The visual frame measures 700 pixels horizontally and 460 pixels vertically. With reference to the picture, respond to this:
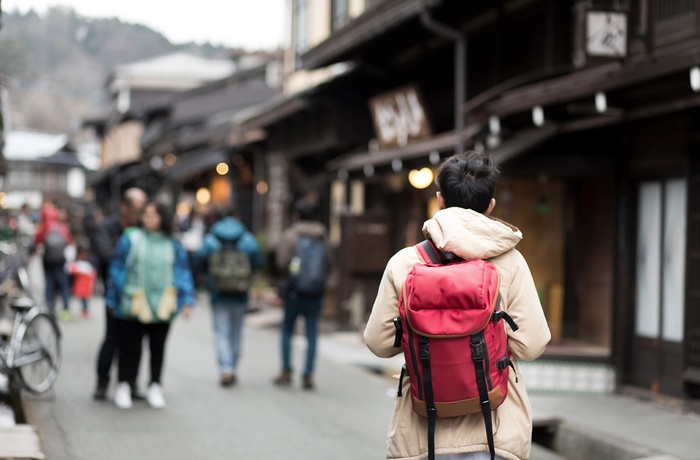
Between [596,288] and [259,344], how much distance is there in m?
5.82

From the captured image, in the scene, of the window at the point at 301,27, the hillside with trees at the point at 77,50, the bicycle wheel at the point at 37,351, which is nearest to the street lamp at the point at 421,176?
the bicycle wheel at the point at 37,351

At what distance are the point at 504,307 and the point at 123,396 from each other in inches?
245

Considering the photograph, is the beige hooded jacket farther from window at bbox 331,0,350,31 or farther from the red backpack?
window at bbox 331,0,350,31

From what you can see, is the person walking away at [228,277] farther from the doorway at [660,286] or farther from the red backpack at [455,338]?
the red backpack at [455,338]

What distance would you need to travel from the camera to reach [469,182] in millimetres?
3777

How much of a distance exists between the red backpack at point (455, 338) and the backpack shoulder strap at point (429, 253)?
0.25ft

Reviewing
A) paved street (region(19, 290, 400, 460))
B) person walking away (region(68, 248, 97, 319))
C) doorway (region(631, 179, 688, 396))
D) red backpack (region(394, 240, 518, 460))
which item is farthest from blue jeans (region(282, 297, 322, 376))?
person walking away (region(68, 248, 97, 319))

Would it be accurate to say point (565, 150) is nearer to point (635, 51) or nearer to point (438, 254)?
point (635, 51)

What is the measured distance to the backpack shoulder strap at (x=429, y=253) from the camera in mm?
3717

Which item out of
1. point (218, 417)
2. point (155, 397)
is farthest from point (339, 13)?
point (218, 417)

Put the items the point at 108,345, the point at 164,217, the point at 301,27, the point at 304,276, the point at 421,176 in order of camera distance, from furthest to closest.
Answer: the point at 301,27 → the point at 421,176 → the point at 304,276 → the point at 108,345 → the point at 164,217

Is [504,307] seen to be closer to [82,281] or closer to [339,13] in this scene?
[82,281]

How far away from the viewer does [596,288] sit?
11.4m

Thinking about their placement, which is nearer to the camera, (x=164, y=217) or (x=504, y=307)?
(x=504, y=307)
